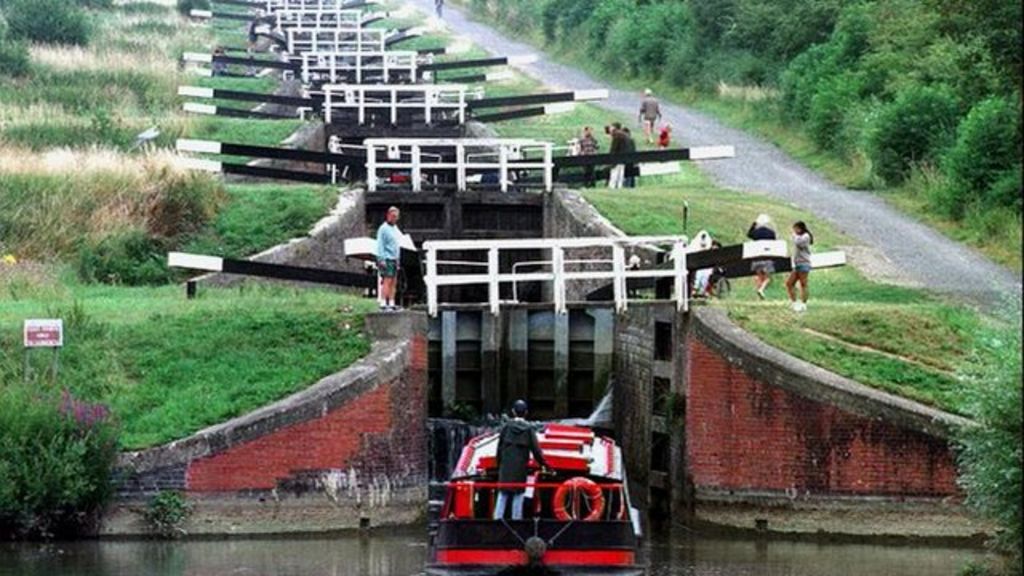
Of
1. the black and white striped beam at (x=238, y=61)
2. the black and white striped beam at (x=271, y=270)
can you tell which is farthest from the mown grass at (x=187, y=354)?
the black and white striped beam at (x=238, y=61)

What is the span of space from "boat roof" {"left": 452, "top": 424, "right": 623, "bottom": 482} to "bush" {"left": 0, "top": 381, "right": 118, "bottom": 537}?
14.4 ft

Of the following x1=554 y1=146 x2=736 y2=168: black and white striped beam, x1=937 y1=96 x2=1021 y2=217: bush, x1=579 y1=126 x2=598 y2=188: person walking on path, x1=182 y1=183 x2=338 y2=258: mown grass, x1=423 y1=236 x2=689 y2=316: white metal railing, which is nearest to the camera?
x1=423 y1=236 x2=689 y2=316: white metal railing

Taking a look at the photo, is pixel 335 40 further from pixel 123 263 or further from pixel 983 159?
pixel 123 263

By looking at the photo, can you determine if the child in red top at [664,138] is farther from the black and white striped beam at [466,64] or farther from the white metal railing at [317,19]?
the white metal railing at [317,19]

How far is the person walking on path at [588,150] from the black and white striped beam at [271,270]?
14.5 m

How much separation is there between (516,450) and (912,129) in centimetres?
2457

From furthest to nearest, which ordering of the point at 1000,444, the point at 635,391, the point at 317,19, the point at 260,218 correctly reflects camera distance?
the point at 317,19 → the point at 260,218 → the point at 635,391 → the point at 1000,444

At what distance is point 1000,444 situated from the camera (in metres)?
24.6

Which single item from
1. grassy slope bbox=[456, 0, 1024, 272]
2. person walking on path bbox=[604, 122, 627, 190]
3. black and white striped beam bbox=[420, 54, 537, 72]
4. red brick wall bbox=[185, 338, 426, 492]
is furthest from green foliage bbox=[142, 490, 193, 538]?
black and white striped beam bbox=[420, 54, 537, 72]

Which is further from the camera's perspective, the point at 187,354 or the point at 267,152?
the point at 267,152

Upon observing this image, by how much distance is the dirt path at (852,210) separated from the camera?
41031 millimetres

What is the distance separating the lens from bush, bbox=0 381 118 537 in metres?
29.9

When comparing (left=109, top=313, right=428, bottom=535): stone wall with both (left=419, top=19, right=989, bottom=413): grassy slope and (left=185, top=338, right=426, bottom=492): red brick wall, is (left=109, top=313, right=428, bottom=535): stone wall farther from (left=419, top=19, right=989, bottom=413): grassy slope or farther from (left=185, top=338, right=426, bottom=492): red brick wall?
(left=419, top=19, right=989, bottom=413): grassy slope

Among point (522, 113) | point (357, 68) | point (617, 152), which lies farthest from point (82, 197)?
point (357, 68)
